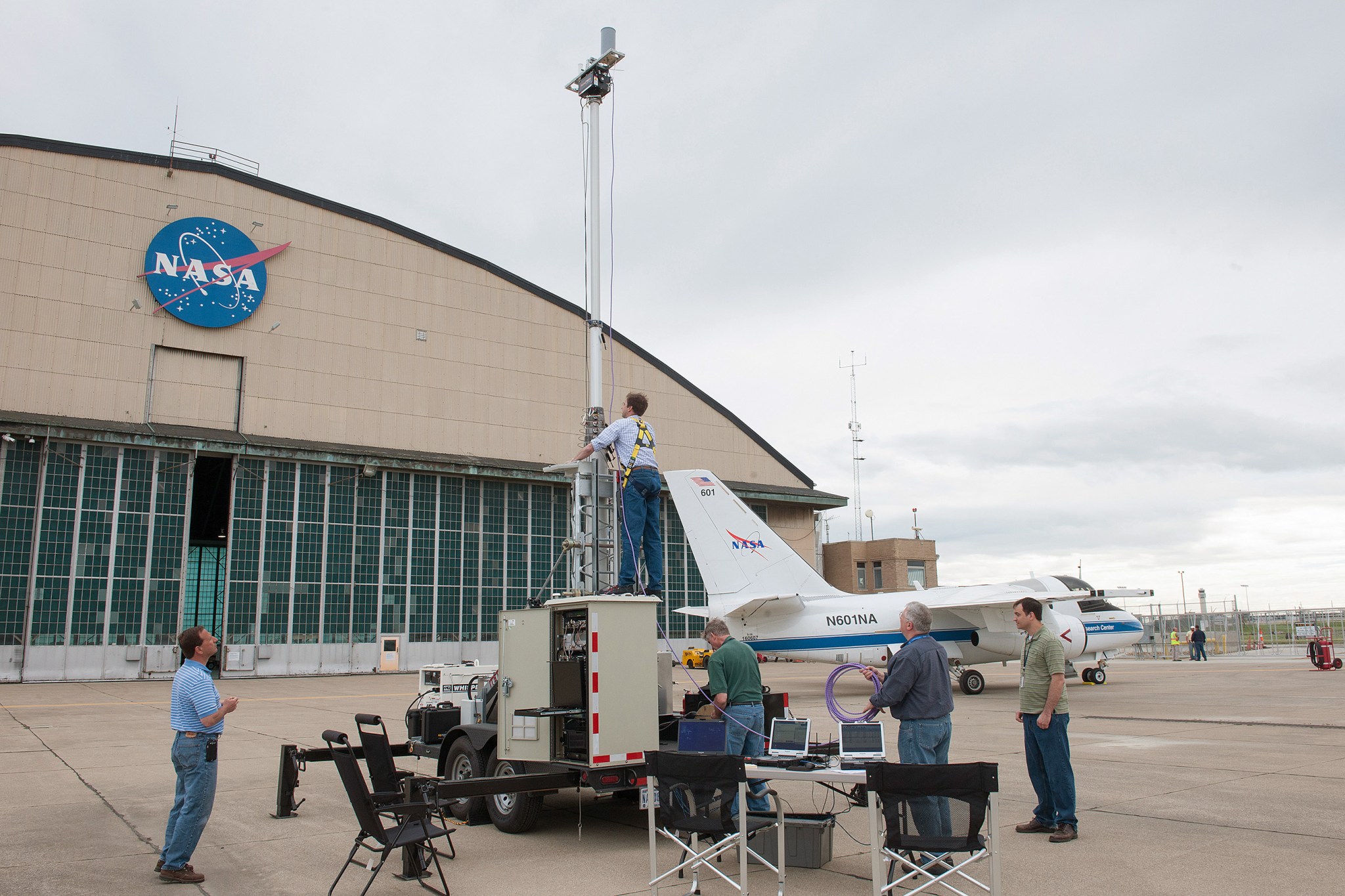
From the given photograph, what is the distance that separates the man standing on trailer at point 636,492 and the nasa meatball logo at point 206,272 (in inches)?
1070

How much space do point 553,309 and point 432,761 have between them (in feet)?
94.2

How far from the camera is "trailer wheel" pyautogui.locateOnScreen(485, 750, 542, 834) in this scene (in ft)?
27.1

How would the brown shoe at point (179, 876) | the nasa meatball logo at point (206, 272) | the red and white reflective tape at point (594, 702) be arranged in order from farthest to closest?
1. the nasa meatball logo at point (206, 272)
2. the red and white reflective tape at point (594, 702)
3. the brown shoe at point (179, 876)

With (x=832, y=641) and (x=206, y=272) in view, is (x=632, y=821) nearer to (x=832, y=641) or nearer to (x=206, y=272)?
(x=832, y=641)

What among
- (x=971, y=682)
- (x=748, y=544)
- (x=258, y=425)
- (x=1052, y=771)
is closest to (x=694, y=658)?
(x=971, y=682)

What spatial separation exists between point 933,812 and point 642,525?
4403mm

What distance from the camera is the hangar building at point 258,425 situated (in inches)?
1126

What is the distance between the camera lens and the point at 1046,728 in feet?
26.0

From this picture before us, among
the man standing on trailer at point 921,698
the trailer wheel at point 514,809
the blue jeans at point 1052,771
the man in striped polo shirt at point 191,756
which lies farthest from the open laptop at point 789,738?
the man in striped polo shirt at point 191,756

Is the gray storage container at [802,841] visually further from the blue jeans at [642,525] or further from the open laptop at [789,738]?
the blue jeans at [642,525]

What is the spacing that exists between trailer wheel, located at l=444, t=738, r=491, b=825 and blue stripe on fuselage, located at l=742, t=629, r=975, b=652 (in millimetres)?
15204

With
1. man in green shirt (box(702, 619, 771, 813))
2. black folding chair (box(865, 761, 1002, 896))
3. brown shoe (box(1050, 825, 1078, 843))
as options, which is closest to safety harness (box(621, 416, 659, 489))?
man in green shirt (box(702, 619, 771, 813))

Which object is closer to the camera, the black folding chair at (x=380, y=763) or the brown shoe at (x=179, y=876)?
the brown shoe at (x=179, y=876)

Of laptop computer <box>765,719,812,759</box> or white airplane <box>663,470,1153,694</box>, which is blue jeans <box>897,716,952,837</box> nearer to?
laptop computer <box>765,719,812,759</box>
